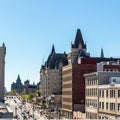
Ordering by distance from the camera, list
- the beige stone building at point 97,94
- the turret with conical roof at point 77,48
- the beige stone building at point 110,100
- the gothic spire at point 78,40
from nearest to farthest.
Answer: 1. the beige stone building at point 110,100
2. the beige stone building at point 97,94
3. the turret with conical roof at point 77,48
4. the gothic spire at point 78,40

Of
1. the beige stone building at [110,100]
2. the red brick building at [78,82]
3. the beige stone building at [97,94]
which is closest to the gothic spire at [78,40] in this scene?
the red brick building at [78,82]

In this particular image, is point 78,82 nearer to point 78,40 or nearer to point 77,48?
point 77,48

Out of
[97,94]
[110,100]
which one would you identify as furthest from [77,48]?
[110,100]

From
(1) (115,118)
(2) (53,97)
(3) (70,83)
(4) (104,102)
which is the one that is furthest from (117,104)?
(2) (53,97)

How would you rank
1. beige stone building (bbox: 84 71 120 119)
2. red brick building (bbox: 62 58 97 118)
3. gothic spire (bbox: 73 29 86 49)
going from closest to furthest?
1. beige stone building (bbox: 84 71 120 119)
2. red brick building (bbox: 62 58 97 118)
3. gothic spire (bbox: 73 29 86 49)

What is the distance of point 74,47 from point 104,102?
84190mm

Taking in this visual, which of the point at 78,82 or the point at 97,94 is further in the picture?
the point at 78,82

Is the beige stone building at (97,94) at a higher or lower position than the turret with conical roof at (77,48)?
lower

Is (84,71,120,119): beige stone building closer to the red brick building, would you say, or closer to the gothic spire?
the red brick building

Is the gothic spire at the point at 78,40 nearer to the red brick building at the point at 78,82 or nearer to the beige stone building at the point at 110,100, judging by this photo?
the red brick building at the point at 78,82

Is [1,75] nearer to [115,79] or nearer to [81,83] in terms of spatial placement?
[115,79]

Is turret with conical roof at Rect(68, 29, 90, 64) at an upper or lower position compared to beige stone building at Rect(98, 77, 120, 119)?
upper

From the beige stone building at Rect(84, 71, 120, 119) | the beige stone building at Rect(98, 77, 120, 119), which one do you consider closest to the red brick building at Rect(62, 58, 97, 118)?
the beige stone building at Rect(84, 71, 120, 119)

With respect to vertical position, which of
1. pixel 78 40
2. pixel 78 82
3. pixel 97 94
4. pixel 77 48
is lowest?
pixel 97 94
